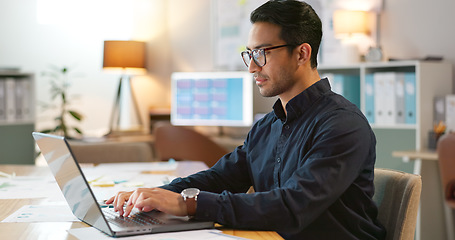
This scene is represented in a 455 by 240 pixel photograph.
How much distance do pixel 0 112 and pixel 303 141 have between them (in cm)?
367

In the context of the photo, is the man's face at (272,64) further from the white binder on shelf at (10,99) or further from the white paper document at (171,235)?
the white binder on shelf at (10,99)

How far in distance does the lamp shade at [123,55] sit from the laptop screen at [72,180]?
3533 mm

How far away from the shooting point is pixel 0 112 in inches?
184

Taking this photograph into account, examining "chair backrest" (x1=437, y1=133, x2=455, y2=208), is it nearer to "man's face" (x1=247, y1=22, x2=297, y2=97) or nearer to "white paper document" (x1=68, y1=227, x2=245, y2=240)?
"man's face" (x1=247, y1=22, x2=297, y2=97)

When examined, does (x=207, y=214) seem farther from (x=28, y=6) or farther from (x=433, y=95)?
(x=28, y=6)

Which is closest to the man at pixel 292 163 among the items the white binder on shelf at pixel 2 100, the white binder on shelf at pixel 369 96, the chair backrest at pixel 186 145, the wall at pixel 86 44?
the white binder on shelf at pixel 369 96

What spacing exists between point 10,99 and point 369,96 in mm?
2765

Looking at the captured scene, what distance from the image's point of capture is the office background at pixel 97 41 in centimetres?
536

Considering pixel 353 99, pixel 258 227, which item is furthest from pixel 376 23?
pixel 258 227

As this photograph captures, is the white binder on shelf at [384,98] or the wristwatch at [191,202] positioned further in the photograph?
the white binder on shelf at [384,98]

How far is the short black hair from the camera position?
167 centimetres

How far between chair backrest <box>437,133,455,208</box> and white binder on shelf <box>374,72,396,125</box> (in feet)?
2.02

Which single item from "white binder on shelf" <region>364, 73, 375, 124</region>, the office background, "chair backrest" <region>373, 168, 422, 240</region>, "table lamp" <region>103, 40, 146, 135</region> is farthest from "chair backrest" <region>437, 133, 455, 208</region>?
"table lamp" <region>103, 40, 146, 135</region>

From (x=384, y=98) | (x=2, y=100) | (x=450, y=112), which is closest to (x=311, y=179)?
(x=450, y=112)
